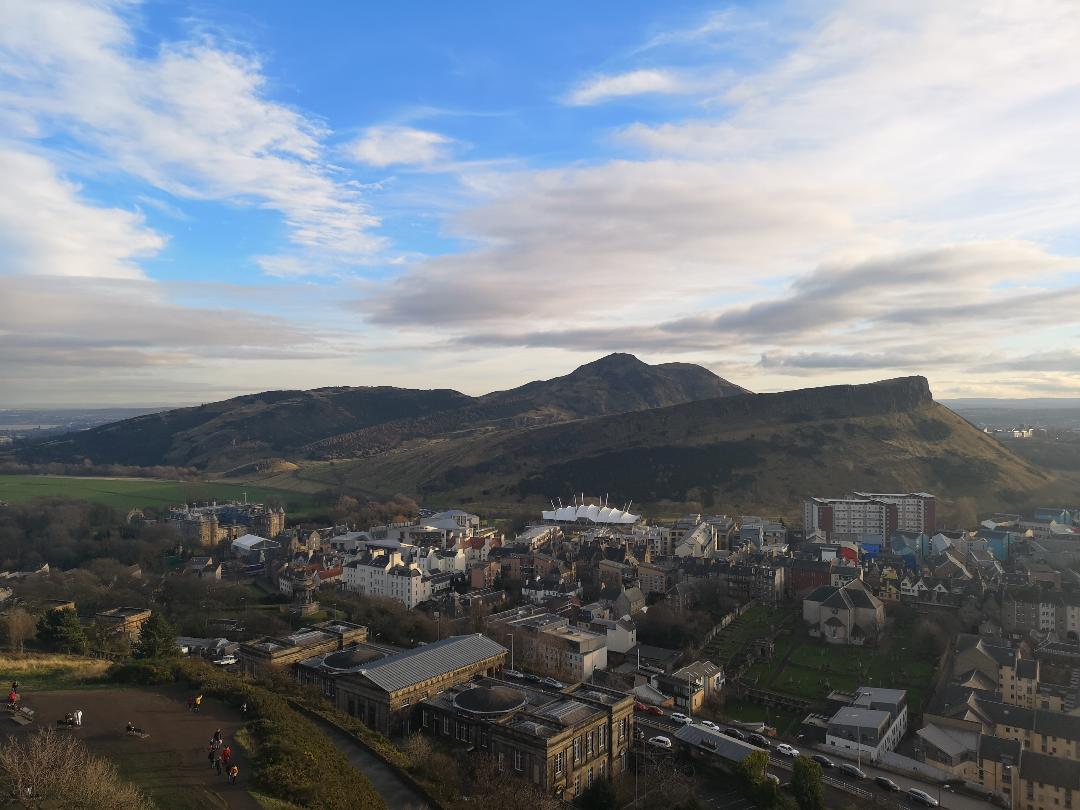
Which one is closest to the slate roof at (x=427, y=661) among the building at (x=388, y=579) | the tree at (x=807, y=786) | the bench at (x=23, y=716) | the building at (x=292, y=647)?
the building at (x=292, y=647)

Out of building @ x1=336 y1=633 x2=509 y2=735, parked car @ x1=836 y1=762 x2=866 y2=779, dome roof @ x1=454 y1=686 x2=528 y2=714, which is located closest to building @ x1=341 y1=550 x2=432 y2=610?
building @ x1=336 y1=633 x2=509 y2=735

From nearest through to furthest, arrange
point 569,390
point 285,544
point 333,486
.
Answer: point 285,544, point 333,486, point 569,390

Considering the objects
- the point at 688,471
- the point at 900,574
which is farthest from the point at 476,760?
the point at 688,471

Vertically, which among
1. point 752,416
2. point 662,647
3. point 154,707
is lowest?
point 662,647

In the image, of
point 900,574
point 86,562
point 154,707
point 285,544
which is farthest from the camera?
point 285,544

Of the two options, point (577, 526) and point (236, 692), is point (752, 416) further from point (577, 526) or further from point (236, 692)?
point (236, 692)

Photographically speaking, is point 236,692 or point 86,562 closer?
point 236,692
